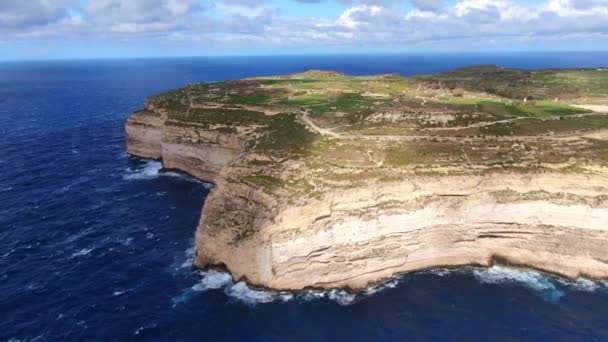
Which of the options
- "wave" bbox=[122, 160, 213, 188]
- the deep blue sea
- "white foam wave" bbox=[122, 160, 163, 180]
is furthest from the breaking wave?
"white foam wave" bbox=[122, 160, 163, 180]

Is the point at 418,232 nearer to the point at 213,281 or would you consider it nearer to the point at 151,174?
the point at 213,281

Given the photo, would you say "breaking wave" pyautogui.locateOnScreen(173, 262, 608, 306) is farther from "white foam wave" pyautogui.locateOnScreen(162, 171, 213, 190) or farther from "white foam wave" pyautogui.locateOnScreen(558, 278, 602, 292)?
"white foam wave" pyautogui.locateOnScreen(162, 171, 213, 190)

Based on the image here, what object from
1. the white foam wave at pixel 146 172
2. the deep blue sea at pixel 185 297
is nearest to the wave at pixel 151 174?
the white foam wave at pixel 146 172

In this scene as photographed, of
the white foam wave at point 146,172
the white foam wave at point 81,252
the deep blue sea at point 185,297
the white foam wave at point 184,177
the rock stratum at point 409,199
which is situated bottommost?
the deep blue sea at point 185,297

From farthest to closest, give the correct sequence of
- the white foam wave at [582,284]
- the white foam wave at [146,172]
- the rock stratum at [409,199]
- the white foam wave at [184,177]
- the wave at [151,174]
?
the white foam wave at [146,172] < the wave at [151,174] < the white foam wave at [184,177] < the rock stratum at [409,199] < the white foam wave at [582,284]

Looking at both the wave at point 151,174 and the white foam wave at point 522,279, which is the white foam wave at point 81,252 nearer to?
the wave at point 151,174

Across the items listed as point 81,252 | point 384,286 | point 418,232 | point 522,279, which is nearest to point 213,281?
point 81,252

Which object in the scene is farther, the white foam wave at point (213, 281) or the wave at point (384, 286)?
the white foam wave at point (213, 281)
